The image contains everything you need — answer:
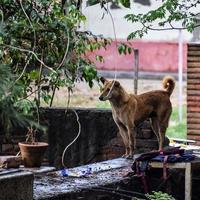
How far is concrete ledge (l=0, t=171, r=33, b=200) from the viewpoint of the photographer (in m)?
5.29

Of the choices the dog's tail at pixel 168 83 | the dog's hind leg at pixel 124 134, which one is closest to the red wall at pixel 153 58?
the dog's tail at pixel 168 83

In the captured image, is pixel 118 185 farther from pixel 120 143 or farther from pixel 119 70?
pixel 119 70

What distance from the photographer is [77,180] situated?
6953 mm

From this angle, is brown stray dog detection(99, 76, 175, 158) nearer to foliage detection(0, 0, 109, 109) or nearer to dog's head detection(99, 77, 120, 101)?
dog's head detection(99, 77, 120, 101)

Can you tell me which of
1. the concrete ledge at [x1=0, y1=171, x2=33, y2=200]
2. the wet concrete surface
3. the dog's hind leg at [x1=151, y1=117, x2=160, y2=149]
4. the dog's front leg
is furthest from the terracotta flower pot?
the dog's hind leg at [x1=151, y1=117, x2=160, y2=149]

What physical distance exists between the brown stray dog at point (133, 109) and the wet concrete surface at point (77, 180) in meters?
0.50

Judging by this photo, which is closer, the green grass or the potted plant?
the potted plant

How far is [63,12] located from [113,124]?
335cm

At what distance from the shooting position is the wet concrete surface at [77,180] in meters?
6.23

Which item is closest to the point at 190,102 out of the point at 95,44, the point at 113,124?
the point at 113,124

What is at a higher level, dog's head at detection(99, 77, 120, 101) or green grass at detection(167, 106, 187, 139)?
dog's head at detection(99, 77, 120, 101)

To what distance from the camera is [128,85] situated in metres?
19.0

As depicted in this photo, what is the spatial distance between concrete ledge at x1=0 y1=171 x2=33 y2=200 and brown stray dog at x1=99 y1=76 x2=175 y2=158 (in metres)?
2.79

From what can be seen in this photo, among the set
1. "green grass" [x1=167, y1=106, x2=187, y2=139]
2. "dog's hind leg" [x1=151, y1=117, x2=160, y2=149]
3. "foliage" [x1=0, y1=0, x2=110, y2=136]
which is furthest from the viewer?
"green grass" [x1=167, y1=106, x2=187, y2=139]
